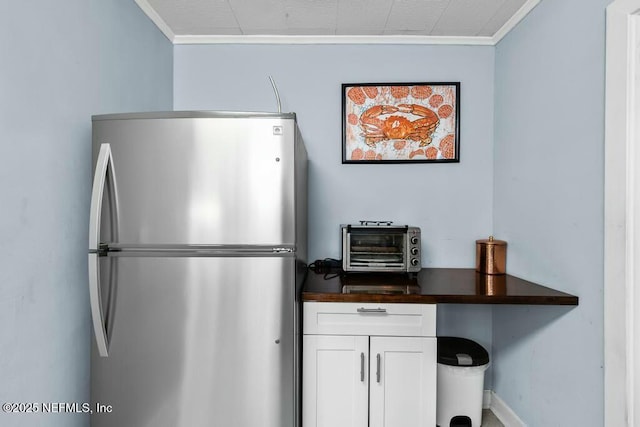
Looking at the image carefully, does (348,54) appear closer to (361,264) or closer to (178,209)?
(361,264)

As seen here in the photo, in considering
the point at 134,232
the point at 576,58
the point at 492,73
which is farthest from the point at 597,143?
the point at 134,232

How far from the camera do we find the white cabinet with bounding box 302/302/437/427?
5.59 feet

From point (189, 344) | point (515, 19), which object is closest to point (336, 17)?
point (515, 19)

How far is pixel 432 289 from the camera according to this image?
1.79 metres

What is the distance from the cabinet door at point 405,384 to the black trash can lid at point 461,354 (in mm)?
361

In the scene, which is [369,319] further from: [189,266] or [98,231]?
[98,231]

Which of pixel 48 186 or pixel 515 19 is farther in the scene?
pixel 515 19

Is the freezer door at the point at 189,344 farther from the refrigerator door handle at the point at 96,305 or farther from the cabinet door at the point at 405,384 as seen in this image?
the cabinet door at the point at 405,384

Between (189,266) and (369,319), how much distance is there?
2.85 feet

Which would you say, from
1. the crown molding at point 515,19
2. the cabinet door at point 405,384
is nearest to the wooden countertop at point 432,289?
the cabinet door at point 405,384

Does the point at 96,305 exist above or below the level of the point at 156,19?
below

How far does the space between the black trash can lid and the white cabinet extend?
0.36 metres

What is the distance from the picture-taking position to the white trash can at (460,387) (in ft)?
6.56

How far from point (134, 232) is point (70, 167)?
14.8 inches
